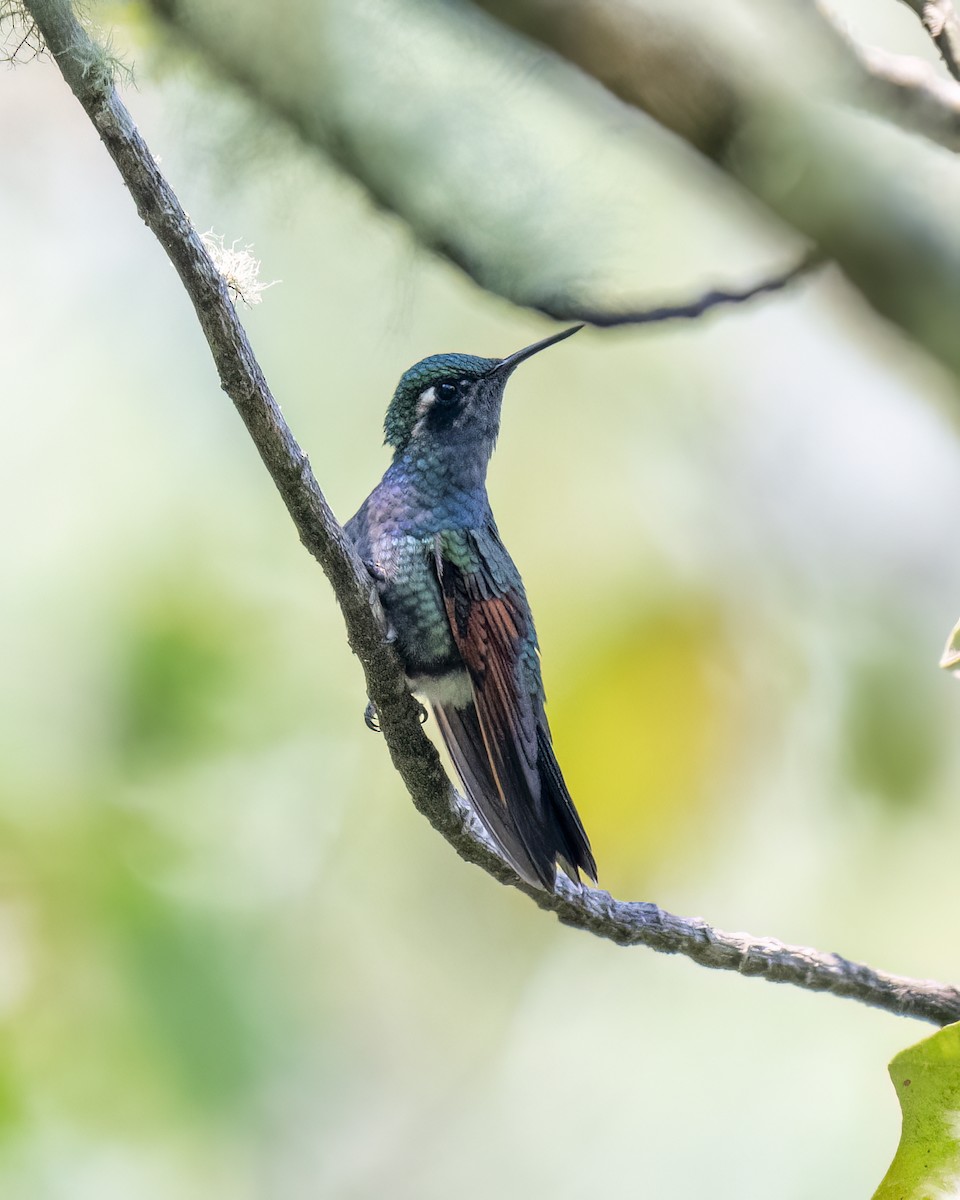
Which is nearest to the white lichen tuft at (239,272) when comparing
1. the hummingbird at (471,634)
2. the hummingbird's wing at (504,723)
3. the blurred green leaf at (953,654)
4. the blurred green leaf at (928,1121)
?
the hummingbird at (471,634)

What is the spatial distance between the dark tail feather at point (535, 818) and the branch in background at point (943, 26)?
49.1 inches

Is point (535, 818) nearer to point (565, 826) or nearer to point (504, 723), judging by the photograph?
point (565, 826)

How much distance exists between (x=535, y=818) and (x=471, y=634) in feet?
1.18

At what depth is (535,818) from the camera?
6.24 ft

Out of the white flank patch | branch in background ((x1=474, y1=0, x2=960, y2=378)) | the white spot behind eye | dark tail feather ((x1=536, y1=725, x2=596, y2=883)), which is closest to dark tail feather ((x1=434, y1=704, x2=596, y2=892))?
dark tail feather ((x1=536, y1=725, x2=596, y2=883))

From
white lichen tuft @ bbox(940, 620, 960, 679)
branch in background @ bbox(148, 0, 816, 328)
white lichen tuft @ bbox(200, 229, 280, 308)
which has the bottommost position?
white lichen tuft @ bbox(200, 229, 280, 308)

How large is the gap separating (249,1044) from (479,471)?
2.51 m

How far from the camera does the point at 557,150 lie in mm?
2742

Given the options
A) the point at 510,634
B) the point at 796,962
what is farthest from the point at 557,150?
the point at 796,962

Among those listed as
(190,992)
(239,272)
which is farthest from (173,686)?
(239,272)

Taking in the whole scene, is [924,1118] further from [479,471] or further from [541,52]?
[541,52]

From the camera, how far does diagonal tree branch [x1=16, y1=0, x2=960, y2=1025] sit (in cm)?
123

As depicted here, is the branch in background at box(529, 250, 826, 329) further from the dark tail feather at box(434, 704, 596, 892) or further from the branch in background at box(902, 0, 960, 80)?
the dark tail feather at box(434, 704, 596, 892)

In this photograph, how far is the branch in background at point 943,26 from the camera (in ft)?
5.68
